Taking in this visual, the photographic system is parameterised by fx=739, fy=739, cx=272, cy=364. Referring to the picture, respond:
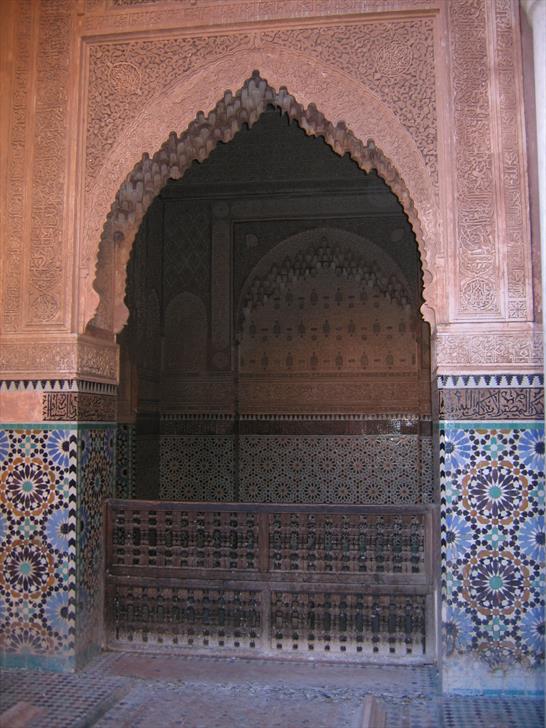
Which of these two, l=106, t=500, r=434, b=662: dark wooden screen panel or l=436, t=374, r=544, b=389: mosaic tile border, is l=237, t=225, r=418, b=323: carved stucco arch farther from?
l=436, t=374, r=544, b=389: mosaic tile border

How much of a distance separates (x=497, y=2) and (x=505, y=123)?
553mm

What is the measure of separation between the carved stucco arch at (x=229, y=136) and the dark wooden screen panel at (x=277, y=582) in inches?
39.2

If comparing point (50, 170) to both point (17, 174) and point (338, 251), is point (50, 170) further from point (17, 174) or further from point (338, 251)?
point (338, 251)

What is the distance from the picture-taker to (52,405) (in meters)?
3.30

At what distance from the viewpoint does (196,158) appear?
3602mm

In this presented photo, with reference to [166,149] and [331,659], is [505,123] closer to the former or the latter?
[166,149]

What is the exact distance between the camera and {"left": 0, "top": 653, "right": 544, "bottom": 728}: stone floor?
2.68 metres

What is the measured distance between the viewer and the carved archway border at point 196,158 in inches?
131

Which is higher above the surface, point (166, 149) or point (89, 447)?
point (166, 149)

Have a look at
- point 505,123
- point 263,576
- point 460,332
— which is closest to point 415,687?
point 263,576

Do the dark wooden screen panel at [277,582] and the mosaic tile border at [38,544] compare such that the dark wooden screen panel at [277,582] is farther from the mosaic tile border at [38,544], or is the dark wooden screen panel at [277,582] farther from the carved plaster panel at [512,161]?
the carved plaster panel at [512,161]

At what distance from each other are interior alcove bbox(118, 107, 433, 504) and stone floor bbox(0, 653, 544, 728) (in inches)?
120

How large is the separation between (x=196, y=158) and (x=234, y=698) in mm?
2431

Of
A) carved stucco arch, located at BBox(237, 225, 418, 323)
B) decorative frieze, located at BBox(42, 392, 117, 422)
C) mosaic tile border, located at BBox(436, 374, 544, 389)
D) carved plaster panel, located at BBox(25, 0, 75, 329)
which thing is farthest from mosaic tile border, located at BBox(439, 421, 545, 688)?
carved stucco arch, located at BBox(237, 225, 418, 323)
